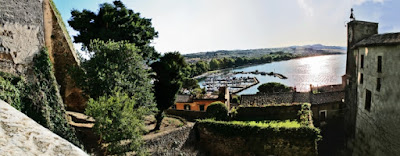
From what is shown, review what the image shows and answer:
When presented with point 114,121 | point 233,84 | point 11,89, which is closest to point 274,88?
point 233,84

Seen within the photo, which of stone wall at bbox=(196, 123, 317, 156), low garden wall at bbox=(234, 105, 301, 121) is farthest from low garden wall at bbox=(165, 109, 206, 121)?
stone wall at bbox=(196, 123, 317, 156)

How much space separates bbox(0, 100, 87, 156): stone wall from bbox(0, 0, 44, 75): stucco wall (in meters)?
8.53

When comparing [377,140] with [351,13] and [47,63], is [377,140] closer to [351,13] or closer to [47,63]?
[351,13]

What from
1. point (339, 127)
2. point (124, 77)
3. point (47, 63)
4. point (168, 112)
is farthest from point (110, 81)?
point (339, 127)

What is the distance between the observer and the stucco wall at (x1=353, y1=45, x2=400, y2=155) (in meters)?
13.0

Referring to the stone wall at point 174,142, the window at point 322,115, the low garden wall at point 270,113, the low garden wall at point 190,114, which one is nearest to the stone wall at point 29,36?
the stone wall at point 174,142

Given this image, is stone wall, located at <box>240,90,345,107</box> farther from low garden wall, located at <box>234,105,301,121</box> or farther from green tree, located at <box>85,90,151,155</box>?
green tree, located at <box>85,90,151,155</box>

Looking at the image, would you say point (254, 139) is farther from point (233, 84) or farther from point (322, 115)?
point (233, 84)

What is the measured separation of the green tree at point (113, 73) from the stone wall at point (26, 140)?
390 inches

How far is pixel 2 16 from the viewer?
9.84 metres

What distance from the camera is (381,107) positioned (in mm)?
14492

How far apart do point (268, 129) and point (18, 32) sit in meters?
15.3

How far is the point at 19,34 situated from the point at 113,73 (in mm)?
4755

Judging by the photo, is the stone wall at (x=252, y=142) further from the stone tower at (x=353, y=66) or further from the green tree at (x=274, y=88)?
the green tree at (x=274, y=88)
